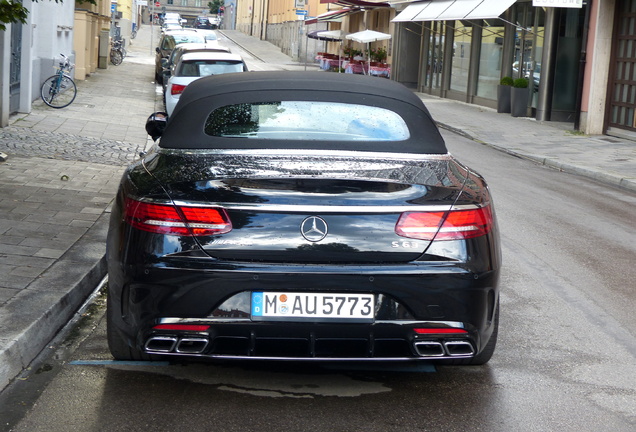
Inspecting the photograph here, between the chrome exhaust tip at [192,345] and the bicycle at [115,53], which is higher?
the bicycle at [115,53]

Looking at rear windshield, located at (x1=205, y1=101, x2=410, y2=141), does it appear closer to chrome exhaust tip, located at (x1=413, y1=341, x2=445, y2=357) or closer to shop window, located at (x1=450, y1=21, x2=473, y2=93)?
chrome exhaust tip, located at (x1=413, y1=341, x2=445, y2=357)

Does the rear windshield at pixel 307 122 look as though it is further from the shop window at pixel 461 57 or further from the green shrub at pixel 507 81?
the shop window at pixel 461 57

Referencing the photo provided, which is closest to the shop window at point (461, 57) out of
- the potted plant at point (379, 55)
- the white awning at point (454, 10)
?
the white awning at point (454, 10)

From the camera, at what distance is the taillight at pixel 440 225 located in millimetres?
4227

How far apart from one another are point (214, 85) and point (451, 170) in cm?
152

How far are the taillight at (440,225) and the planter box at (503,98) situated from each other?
2372 centimetres

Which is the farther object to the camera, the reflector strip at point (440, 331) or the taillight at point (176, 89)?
the taillight at point (176, 89)

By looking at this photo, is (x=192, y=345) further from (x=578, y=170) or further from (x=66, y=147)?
(x=578, y=170)

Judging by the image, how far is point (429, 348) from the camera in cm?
432

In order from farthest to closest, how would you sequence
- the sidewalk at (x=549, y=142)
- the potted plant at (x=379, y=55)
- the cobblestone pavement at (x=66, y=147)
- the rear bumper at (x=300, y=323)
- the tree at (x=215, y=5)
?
the tree at (x=215, y=5) < the potted plant at (x=379, y=55) < the sidewalk at (x=549, y=142) < the cobblestone pavement at (x=66, y=147) < the rear bumper at (x=300, y=323)

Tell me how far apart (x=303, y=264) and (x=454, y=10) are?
2769 centimetres

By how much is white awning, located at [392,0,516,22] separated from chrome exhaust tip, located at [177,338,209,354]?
2281 centimetres

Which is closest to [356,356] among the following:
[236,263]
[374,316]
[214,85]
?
[374,316]

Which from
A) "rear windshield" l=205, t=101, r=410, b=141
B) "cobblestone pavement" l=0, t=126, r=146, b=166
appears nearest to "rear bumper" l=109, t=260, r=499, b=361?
"rear windshield" l=205, t=101, r=410, b=141
